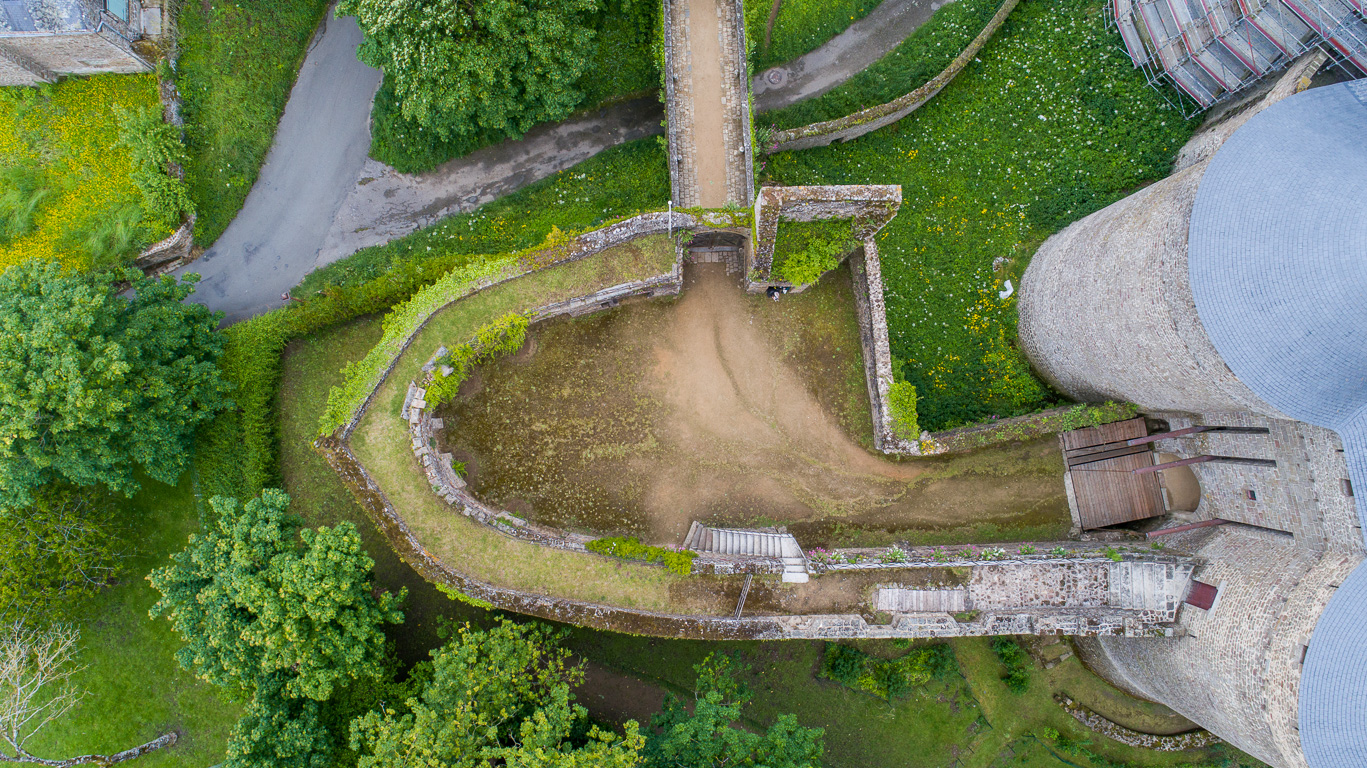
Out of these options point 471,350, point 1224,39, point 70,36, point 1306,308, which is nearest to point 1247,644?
point 1306,308

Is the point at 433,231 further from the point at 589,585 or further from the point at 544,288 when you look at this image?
the point at 589,585

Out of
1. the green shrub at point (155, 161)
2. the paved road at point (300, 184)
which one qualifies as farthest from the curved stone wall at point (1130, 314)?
the green shrub at point (155, 161)

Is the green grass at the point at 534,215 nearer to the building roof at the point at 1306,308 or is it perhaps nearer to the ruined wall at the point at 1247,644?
the building roof at the point at 1306,308

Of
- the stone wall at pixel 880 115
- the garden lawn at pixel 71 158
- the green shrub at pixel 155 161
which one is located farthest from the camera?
the garden lawn at pixel 71 158

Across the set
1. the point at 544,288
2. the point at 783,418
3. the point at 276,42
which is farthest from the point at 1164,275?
the point at 276,42

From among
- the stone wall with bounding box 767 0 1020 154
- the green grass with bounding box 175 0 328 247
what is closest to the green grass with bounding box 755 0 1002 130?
the stone wall with bounding box 767 0 1020 154

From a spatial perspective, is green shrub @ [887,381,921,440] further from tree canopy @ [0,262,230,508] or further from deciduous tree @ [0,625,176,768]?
deciduous tree @ [0,625,176,768]
